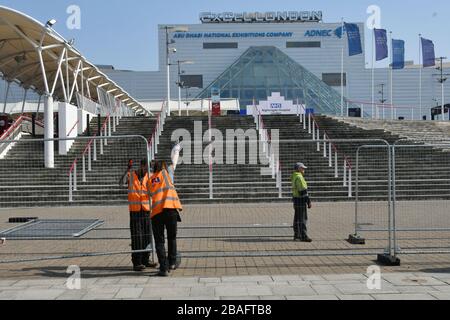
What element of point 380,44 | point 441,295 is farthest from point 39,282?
point 380,44

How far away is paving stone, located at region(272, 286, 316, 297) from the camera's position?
6301 mm

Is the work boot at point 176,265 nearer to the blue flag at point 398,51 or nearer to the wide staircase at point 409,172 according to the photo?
the wide staircase at point 409,172

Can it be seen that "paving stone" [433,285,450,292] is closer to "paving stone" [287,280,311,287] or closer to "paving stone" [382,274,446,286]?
"paving stone" [382,274,446,286]

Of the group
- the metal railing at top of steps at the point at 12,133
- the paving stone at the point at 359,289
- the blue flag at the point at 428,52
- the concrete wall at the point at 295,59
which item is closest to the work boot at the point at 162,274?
the paving stone at the point at 359,289

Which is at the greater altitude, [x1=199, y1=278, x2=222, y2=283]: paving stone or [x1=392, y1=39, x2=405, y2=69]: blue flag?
[x1=392, y1=39, x2=405, y2=69]: blue flag

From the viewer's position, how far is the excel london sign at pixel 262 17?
9700 cm

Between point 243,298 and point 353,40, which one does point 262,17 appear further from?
point 243,298

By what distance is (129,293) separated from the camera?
647 centimetres

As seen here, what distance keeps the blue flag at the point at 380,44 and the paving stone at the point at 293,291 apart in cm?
4178

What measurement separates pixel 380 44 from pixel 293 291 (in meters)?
42.8

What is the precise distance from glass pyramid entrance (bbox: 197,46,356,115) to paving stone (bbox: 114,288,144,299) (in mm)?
58668

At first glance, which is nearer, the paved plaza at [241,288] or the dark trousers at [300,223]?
the paved plaza at [241,288]

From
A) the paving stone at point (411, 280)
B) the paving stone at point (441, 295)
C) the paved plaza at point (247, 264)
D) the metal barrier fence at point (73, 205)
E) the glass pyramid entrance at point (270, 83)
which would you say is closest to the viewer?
the paving stone at point (441, 295)

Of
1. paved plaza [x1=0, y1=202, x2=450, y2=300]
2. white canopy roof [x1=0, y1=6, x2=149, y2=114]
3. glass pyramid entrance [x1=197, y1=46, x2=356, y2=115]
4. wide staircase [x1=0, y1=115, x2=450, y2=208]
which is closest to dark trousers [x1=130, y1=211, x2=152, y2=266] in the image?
paved plaza [x1=0, y1=202, x2=450, y2=300]
